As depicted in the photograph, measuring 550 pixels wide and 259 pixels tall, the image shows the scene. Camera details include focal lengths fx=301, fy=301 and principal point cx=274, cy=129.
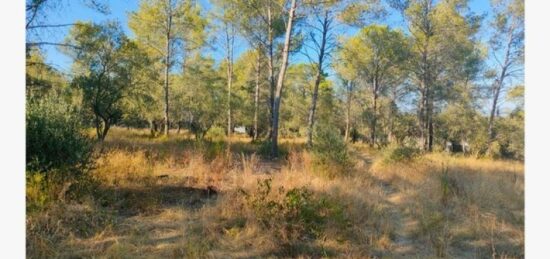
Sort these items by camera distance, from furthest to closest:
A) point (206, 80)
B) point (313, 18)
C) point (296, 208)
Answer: point (206, 80) → point (313, 18) → point (296, 208)

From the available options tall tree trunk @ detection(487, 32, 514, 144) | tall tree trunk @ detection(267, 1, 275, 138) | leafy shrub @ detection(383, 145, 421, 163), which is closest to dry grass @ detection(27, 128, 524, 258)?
tall tree trunk @ detection(487, 32, 514, 144)

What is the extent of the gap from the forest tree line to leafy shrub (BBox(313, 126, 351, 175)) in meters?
0.38

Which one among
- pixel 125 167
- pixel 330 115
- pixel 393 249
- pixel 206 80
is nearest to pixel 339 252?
pixel 393 249

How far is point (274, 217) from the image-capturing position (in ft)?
8.77

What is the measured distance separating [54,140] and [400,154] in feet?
17.4

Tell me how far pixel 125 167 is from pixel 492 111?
430 cm

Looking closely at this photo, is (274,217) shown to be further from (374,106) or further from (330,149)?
(374,106)

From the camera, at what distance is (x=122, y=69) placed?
7.36m

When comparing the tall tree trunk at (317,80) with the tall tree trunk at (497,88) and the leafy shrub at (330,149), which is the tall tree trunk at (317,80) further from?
the tall tree trunk at (497,88)

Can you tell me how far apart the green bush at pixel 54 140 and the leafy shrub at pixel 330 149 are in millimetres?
3161

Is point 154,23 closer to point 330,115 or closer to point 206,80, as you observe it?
point 330,115

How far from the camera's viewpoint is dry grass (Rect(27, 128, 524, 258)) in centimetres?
239

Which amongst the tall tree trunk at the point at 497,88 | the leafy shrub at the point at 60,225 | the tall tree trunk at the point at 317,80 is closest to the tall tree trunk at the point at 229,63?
the tall tree trunk at the point at 317,80
